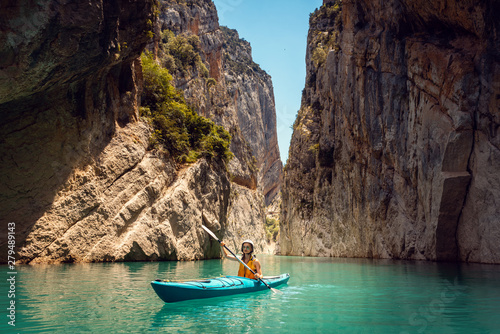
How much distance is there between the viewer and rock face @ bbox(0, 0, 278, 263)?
13.0 metres

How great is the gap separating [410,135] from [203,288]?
20.2 meters

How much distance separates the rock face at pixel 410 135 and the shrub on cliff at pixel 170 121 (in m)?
13.1

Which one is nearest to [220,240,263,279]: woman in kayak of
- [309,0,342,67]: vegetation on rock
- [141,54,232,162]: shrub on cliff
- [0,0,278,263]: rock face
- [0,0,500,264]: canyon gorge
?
[0,0,278,263]: rock face

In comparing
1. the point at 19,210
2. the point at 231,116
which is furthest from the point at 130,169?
the point at 231,116

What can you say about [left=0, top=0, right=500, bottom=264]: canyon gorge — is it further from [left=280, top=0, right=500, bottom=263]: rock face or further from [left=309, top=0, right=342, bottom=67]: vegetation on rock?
[left=309, top=0, right=342, bottom=67]: vegetation on rock

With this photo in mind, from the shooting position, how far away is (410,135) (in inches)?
950

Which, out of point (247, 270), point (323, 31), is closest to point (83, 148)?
point (247, 270)

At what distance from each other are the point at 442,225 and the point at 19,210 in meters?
20.6

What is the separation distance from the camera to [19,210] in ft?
49.5

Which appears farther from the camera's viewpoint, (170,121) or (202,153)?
(202,153)

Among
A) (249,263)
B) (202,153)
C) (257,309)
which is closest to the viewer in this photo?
(257,309)

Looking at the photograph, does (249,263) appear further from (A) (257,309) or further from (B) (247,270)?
(A) (257,309)

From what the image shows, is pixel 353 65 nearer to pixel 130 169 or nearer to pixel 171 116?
pixel 171 116

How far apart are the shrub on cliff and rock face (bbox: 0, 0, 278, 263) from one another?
3.33 ft
